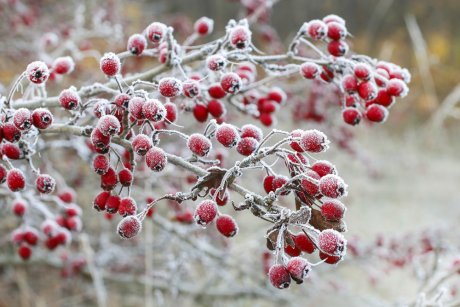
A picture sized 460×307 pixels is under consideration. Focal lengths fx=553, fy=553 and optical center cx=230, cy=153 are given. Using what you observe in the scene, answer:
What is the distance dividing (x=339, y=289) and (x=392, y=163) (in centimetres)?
354

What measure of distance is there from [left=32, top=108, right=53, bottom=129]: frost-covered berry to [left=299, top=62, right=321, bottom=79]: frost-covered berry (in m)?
0.51

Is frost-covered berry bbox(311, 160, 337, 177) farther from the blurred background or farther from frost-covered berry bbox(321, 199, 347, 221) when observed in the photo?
the blurred background

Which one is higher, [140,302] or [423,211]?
[423,211]

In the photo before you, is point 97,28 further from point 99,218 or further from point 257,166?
point 257,166

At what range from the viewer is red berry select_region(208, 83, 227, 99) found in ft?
3.79

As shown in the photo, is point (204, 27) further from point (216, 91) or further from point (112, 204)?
point (112, 204)

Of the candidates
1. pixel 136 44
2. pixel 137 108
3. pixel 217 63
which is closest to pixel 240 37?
pixel 217 63

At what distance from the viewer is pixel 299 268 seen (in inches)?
29.6

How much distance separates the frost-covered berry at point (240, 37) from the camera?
1.07 metres

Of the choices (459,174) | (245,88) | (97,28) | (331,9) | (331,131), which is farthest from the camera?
(331,9)

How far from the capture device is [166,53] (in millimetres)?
1175

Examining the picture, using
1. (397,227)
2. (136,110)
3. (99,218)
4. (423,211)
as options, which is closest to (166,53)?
(136,110)

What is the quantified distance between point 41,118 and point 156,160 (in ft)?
0.74

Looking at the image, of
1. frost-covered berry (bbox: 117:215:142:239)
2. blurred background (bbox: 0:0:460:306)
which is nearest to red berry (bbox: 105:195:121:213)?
frost-covered berry (bbox: 117:215:142:239)
